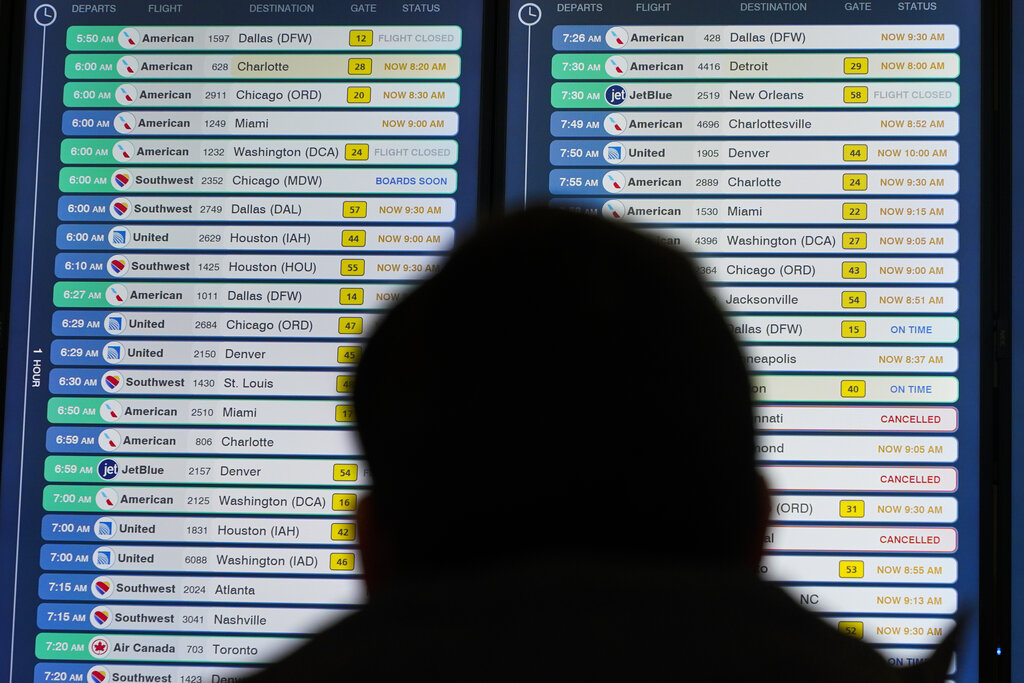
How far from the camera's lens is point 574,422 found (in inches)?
29.6

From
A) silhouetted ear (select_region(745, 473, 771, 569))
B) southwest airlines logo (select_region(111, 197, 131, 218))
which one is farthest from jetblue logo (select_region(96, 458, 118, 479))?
silhouetted ear (select_region(745, 473, 771, 569))

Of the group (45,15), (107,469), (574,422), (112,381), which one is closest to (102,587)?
(107,469)

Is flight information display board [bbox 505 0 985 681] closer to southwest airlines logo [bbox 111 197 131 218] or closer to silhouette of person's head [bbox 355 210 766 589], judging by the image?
southwest airlines logo [bbox 111 197 131 218]

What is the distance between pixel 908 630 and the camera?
5.58 feet

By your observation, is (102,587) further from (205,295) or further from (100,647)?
(205,295)

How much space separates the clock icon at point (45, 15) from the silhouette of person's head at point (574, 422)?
150 cm

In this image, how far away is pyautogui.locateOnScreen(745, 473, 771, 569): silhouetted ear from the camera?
77 cm

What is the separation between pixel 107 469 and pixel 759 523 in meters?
1.38

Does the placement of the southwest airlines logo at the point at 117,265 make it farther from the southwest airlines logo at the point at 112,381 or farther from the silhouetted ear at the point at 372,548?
the silhouetted ear at the point at 372,548

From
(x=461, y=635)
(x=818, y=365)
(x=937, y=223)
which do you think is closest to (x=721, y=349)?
(x=461, y=635)

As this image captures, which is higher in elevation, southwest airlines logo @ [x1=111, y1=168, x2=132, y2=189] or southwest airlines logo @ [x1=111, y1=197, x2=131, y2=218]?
southwest airlines logo @ [x1=111, y1=168, x2=132, y2=189]

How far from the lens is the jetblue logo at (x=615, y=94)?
1.84 metres

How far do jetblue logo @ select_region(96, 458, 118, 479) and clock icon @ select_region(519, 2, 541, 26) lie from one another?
1069 mm

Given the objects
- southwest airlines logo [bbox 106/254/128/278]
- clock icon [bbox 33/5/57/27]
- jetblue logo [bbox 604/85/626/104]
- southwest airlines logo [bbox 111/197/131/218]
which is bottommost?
southwest airlines logo [bbox 106/254/128/278]
